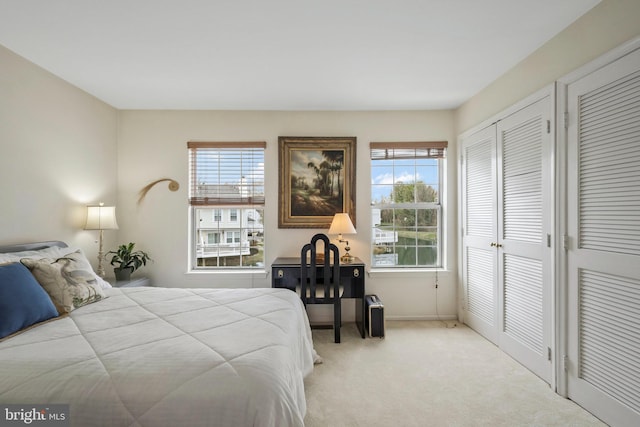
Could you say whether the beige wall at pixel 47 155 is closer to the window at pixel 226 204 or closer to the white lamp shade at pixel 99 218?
the white lamp shade at pixel 99 218

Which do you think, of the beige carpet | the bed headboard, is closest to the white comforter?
the beige carpet

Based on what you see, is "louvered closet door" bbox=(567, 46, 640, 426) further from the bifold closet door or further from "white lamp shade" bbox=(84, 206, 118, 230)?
"white lamp shade" bbox=(84, 206, 118, 230)

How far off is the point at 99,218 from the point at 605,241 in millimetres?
4169

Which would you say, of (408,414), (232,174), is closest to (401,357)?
(408,414)

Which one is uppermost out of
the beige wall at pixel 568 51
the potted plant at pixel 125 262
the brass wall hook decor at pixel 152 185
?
the beige wall at pixel 568 51

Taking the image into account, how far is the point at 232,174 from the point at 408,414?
121 inches

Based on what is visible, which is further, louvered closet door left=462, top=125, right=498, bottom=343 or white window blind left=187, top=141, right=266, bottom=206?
white window blind left=187, top=141, right=266, bottom=206

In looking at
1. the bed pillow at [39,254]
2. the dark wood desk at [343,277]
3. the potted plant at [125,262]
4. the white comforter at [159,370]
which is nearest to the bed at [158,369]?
the white comforter at [159,370]

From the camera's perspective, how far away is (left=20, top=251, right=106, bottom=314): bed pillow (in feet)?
6.44

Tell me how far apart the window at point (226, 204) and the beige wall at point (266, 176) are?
11 centimetres

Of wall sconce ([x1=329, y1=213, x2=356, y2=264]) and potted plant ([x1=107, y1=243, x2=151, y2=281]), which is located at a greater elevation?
wall sconce ([x1=329, y1=213, x2=356, y2=264])

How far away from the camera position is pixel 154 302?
222cm

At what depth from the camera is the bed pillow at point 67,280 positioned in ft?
6.44

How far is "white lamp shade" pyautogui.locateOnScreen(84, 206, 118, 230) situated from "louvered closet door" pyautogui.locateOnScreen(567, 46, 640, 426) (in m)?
4.03
